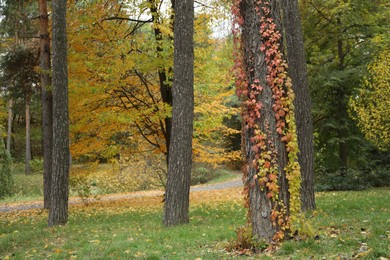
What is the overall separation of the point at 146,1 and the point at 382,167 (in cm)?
1310

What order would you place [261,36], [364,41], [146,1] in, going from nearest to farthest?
1. [261,36]
2. [146,1]
3. [364,41]

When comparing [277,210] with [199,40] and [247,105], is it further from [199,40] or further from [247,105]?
[199,40]

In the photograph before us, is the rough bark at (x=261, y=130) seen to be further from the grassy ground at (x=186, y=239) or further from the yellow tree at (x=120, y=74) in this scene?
the yellow tree at (x=120, y=74)

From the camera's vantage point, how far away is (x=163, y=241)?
6.58m

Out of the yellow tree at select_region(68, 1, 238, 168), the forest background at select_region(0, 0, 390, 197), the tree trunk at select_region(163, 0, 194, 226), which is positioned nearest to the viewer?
the tree trunk at select_region(163, 0, 194, 226)

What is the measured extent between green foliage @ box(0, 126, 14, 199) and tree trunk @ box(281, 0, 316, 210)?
17.1m

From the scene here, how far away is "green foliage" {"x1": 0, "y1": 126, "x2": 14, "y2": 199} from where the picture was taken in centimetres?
2130

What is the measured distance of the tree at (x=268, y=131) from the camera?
541 centimetres

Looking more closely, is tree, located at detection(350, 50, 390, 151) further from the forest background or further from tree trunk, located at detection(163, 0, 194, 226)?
tree trunk, located at detection(163, 0, 194, 226)

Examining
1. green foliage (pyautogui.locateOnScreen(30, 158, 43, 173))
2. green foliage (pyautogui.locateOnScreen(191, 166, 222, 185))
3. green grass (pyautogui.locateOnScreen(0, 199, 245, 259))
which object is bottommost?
green foliage (pyautogui.locateOnScreen(191, 166, 222, 185))

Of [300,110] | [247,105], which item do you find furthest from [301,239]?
[300,110]

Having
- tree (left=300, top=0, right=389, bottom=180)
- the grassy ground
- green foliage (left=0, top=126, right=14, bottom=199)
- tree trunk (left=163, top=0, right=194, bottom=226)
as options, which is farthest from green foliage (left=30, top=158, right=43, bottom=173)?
tree trunk (left=163, top=0, right=194, bottom=226)

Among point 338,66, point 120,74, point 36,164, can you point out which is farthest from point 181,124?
point 36,164

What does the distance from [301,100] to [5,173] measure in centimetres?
1841
